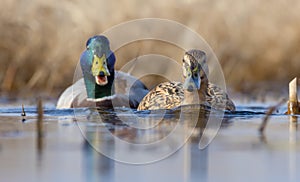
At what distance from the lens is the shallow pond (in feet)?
17.1

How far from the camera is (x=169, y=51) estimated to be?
1128 centimetres

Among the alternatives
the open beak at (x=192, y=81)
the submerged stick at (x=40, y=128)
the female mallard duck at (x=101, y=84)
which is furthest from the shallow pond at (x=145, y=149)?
the female mallard duck at (x=101, y=84)

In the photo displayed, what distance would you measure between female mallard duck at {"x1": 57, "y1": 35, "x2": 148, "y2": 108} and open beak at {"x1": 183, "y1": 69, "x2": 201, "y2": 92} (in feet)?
3.26

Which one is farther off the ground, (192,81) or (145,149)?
(192,81)

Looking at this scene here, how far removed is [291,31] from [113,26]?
98.2 inches

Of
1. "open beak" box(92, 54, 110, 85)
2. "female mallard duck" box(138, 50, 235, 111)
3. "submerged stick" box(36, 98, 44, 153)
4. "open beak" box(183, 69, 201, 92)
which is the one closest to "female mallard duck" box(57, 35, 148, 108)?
"open beak" box(92, 54, 110, 85)

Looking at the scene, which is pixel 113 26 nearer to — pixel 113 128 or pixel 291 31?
pixel 291 31

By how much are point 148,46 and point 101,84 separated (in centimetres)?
220

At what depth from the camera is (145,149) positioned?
6250 mm

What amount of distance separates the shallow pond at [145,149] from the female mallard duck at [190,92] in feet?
0.91

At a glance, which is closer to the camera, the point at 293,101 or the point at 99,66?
the point at 293,101

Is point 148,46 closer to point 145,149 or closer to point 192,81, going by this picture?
point 192,81

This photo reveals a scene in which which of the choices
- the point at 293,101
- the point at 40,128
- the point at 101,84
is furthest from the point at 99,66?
the point at 293,101

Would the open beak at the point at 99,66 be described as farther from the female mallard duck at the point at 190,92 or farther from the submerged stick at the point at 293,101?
the submerged stick at the point at 293,101
